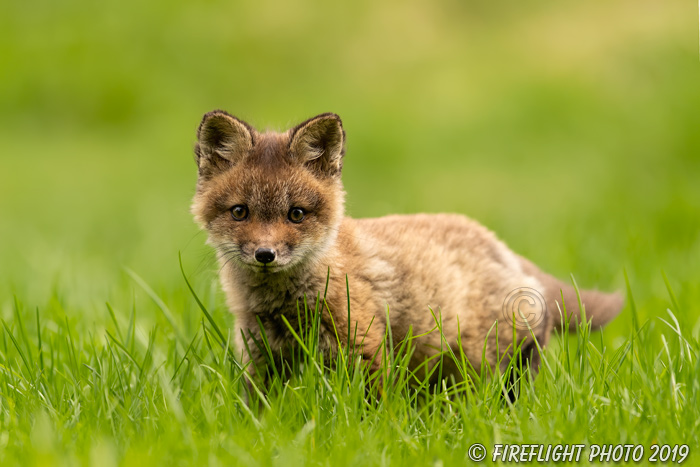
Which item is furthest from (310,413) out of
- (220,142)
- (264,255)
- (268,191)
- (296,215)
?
(220,142)

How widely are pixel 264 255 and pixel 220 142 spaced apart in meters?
0.94

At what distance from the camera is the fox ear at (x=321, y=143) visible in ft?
14.4

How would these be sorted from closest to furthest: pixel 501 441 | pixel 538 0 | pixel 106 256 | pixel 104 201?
pixel 501 441 < pixel 106 256 < pixel 104 201 < pixel 538 0

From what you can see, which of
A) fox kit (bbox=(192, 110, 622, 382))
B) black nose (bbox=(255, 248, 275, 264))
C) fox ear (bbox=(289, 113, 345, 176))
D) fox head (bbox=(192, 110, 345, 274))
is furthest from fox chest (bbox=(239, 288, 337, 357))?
fox ear (bbox=(289, 113, 345, 176))

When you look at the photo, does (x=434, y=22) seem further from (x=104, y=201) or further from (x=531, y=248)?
(x=531, y=248)

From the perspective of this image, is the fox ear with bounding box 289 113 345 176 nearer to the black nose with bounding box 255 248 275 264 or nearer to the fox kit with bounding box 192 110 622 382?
the fox kit with bounding box 192 110 622 382

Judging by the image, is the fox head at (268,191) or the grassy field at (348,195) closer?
the grassy field at (348,195)

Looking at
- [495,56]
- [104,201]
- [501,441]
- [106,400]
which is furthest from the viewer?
[495,56]

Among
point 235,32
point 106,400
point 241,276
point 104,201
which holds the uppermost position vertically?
point 235,32

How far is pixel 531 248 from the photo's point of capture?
779cm

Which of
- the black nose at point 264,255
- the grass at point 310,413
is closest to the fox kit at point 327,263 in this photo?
the black nose at point 264,255

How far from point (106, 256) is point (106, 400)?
5.47m

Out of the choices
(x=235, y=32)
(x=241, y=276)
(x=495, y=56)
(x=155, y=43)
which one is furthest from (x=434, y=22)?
(x=241, y=276)

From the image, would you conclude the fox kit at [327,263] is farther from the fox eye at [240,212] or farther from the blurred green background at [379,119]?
the blurred green background at [379,119]
